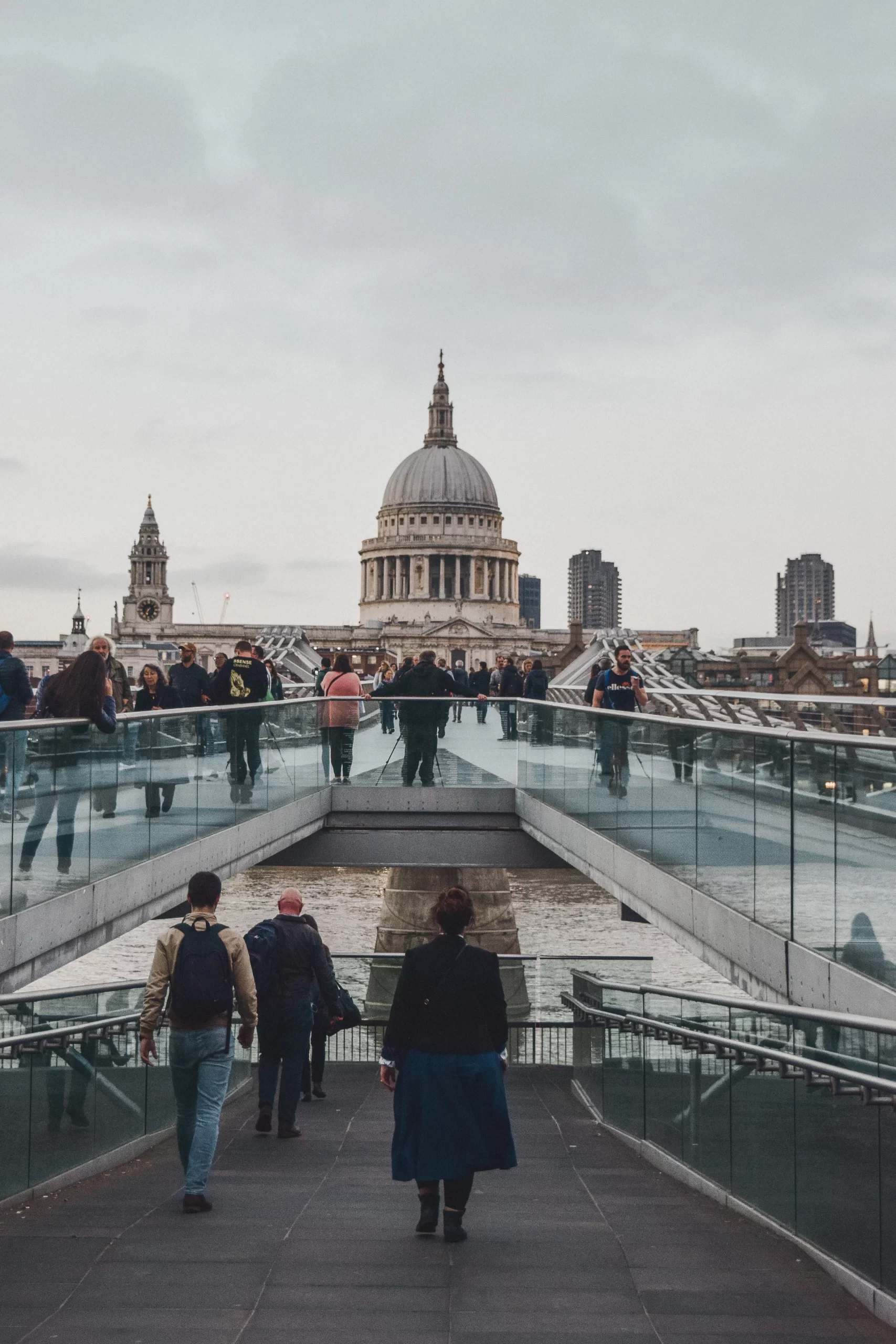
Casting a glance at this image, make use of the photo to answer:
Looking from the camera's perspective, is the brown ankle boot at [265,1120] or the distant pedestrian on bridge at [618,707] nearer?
→ the brown ankle boot at [265,1120]

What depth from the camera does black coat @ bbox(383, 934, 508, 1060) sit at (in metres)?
7.49

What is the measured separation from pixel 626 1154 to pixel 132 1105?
11.6 feet

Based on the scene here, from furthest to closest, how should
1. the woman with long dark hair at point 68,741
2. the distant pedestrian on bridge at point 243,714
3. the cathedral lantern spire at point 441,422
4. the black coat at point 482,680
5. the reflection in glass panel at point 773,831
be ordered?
the cathedral lantern spire at point 441,422
the black coat at point 482,680
the distant pedestrian on bridge at point 243,714
the woman with long dark hair at point 68,741
the reflection in glass panel at point 773,831

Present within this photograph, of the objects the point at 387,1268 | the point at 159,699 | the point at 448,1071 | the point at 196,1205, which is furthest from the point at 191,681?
the point at 387,1268

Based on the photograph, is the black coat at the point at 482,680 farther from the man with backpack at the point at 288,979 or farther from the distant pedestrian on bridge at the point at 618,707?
the man with backpack at the point at 288,979

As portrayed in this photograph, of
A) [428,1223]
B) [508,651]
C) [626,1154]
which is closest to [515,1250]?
[428,1223]

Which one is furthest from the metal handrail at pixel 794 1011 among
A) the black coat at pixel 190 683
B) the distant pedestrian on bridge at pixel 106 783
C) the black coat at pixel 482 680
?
the black coat at pixel 482 680

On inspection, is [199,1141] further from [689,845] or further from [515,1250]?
[689,845]

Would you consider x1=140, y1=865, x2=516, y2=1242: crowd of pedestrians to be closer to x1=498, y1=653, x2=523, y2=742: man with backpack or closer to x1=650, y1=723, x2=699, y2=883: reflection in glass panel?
x1=650, y1=723, x2=699, y2=883: reflection in glass panel

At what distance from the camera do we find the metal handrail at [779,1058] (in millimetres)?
6305

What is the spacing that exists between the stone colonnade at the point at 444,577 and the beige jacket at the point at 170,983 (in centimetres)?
16563

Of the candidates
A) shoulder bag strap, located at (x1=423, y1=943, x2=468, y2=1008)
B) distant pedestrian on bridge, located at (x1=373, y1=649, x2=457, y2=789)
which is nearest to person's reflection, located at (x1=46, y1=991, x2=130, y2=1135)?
shoulder bag strap, located at (x1=423, y1=943, x2=468, y2=1008)

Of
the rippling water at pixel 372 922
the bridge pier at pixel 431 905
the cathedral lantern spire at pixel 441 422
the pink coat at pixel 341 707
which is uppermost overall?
the cathedral lantern spire at pixel 441 422

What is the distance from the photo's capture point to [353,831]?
20.8 metres
